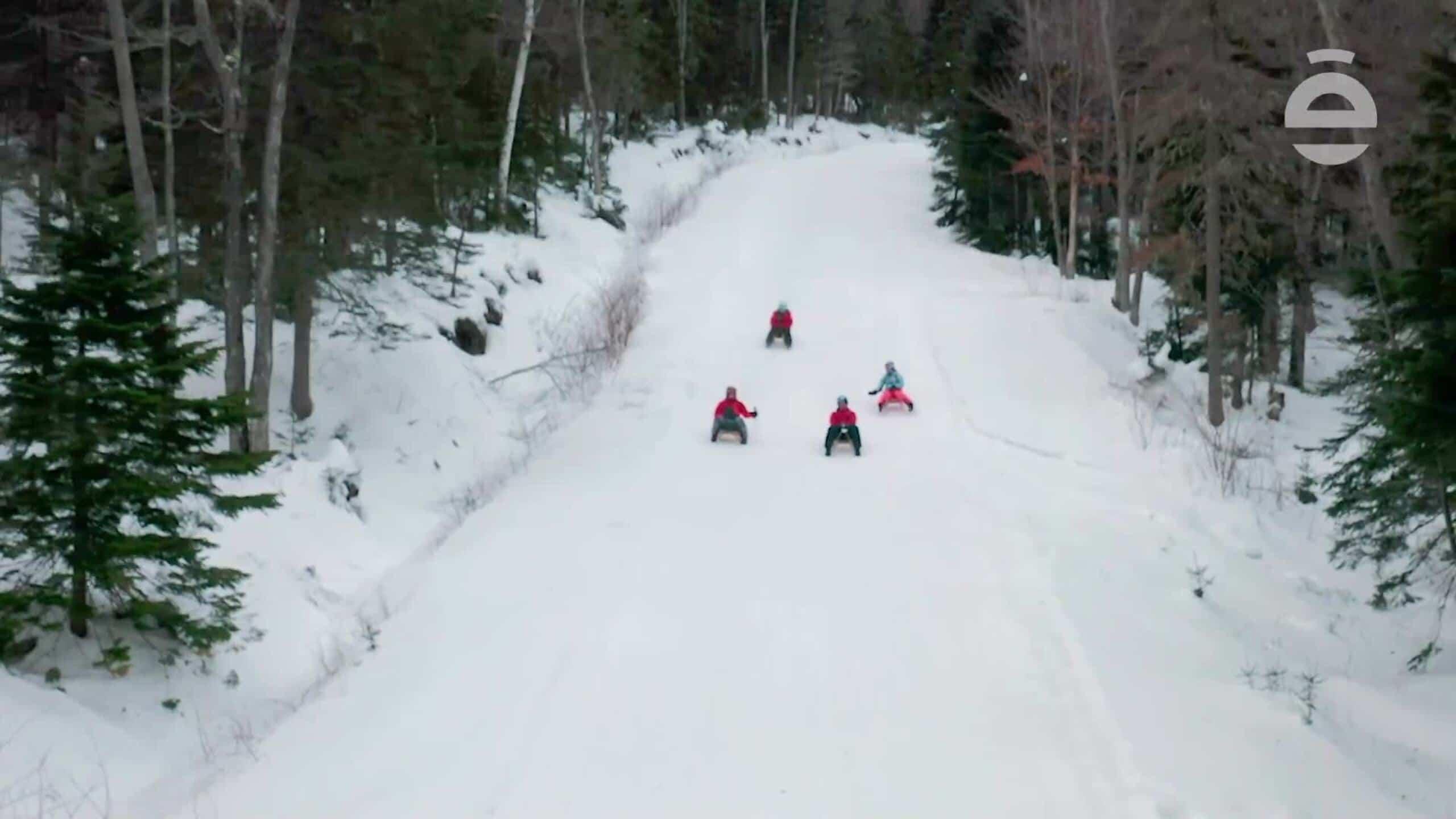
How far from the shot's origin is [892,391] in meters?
18.7

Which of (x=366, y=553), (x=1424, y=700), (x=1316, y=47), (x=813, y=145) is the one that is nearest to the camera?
(x=1424, y=700)

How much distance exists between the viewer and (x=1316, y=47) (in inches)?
722

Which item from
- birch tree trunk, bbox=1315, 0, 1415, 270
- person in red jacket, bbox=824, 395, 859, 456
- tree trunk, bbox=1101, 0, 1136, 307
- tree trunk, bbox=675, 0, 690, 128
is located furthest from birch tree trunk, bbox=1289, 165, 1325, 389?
tree trunk, bbox=675, 0, 690, 128

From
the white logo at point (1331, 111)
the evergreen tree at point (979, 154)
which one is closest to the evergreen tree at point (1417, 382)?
the white logo at point (1331, 111)

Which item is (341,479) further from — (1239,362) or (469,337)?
(1239,362)

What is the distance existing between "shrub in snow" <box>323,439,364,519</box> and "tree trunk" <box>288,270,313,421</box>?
2497 mm

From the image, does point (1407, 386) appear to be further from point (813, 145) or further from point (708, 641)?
point (813, 145)

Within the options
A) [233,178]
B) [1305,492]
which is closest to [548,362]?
[233,178]

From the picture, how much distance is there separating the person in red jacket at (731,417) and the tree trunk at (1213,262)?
10.1 metres

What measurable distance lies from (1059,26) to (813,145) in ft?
120

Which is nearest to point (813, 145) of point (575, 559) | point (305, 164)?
point (305, 164)

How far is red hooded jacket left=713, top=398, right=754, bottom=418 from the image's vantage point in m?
16.4

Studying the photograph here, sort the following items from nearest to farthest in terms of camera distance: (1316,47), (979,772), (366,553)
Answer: (979,772) < (366,553) < (1316,47)

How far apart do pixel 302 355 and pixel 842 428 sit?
869 cm
